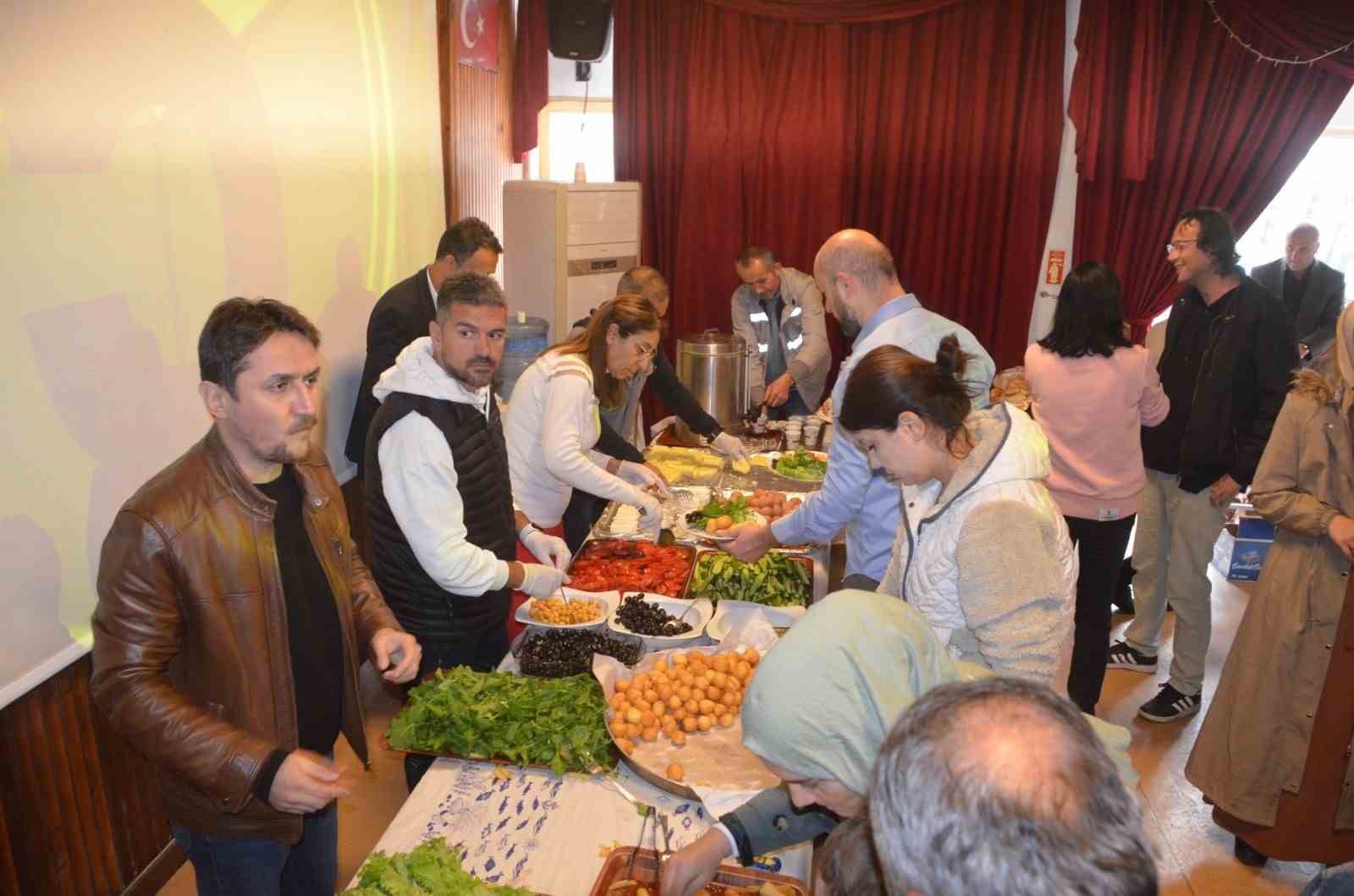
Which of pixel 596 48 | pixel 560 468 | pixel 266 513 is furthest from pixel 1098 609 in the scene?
pixel 596 48

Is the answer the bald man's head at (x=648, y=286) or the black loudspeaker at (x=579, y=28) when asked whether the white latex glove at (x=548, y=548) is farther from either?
the black loudspeaker at (x=579, y=28)

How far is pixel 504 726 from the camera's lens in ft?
6.31

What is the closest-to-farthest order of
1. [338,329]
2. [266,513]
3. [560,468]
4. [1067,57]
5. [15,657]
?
[266,513] < [15,657] < [560,468] < [338,329] < [1067,57]

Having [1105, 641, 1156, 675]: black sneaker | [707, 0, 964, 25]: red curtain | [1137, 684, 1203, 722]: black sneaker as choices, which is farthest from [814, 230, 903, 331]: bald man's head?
[707, 0, 964, 25]: red curtain

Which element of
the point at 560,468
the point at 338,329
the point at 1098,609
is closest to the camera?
the point at 560,468

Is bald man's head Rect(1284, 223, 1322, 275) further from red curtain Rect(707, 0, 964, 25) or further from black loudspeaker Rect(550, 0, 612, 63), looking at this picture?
black loudspeaker Rect(550, 0, 612, 63)

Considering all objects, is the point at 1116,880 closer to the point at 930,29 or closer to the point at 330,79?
the point at 330,79

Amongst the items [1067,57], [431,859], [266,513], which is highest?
[1067,57]

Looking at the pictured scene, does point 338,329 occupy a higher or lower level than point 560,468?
higher

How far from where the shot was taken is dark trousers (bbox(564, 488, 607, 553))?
12.6 feet

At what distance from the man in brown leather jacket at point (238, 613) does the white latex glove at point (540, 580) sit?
525 millimetres

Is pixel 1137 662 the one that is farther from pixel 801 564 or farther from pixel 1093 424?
pixel 801 564

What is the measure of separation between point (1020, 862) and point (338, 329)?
11.0ft

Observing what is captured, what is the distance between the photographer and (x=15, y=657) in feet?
6.89
